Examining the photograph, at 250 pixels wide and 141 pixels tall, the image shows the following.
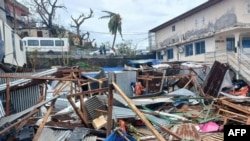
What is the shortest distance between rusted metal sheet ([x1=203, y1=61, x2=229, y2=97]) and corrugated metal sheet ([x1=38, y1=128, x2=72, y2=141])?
9966 mm

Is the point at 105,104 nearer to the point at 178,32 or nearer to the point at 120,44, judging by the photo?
the point at 178,32

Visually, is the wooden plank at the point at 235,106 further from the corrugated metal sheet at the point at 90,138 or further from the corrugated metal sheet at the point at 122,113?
the corrugated metal sheet at the point at 90,138

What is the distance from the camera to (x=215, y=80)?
17.0 meters

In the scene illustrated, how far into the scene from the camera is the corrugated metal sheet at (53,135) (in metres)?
7.76

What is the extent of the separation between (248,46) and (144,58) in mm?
13935

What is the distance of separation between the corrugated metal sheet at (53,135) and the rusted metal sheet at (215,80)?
32.7 feet

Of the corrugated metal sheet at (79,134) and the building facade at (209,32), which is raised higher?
the building facade at (209,32)

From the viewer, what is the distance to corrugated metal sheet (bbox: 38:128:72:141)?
7.76 metres

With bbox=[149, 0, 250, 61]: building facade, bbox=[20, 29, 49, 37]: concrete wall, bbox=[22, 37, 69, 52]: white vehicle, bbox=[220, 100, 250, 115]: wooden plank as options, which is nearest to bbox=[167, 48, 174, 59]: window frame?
bbox=[149, 0, 250, 61]: building facade

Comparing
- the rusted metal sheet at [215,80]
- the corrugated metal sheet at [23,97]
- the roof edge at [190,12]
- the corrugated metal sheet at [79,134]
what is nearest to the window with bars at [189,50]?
the roof edge at [190,12]

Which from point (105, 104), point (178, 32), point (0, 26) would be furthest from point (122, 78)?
point (178, 32)

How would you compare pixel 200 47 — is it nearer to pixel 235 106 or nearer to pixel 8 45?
pixel 8 45

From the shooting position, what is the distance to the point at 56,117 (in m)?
9.81

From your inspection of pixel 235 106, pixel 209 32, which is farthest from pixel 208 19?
pixel 235 106
